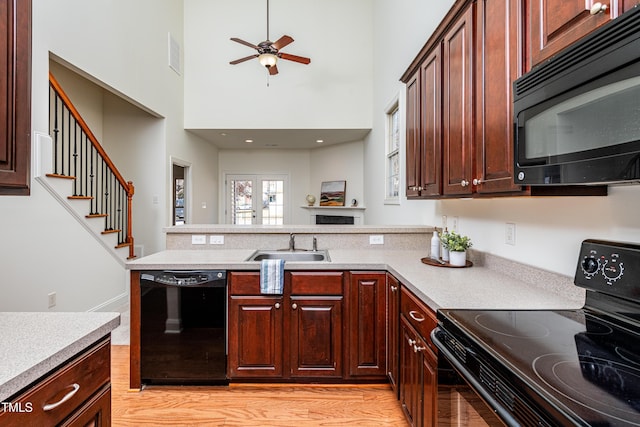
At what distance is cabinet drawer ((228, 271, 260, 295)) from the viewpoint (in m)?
2.21

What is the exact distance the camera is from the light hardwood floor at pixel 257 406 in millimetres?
1978

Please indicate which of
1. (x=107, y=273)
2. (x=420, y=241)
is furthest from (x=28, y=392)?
(x=107, y=273)

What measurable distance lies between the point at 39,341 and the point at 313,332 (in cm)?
157

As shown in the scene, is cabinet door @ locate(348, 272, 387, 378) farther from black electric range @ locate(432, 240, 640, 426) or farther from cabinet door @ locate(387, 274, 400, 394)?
black electric range @ locate(432, 240, 640, 426)

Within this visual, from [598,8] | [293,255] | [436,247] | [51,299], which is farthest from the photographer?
[51,299]

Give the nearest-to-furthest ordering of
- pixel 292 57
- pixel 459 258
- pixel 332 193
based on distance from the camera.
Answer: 1. pixel 459 258
2. pixel 292 57
3. pixel 332 193

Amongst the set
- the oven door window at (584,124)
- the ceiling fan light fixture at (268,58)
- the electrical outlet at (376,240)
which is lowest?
the electrical outlet at (376,240)

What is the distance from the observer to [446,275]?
6.06 ft

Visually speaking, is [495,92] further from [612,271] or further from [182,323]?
[182,323]

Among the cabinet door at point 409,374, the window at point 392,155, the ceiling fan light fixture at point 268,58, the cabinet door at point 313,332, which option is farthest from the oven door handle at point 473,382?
the ceiling fan light fixture at point 268,58

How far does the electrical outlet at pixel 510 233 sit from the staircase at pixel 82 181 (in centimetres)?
346

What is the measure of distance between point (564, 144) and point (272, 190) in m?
7.17

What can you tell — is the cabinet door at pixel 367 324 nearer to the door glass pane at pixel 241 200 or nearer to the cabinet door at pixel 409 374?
the cabinet door at pixel 409 374

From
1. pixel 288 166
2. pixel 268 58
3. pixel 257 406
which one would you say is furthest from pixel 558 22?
pixel 288 166
